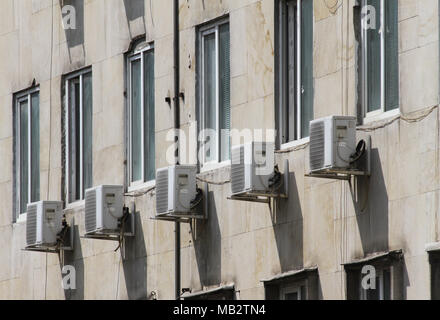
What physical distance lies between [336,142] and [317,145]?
36 centimetres

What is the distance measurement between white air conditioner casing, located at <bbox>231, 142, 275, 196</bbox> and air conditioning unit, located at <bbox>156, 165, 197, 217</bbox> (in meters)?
1.87

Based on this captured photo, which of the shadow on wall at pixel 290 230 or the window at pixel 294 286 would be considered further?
the shadow on wall at pixel 290 230

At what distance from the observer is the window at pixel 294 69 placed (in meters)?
32.3

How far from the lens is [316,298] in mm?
31281

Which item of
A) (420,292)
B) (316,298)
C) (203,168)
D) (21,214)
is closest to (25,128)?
(21,214)

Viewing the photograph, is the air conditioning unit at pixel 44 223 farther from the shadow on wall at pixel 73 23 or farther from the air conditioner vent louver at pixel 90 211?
the shadow on wall at pixel 73 23

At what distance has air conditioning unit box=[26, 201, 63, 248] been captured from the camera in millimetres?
37875

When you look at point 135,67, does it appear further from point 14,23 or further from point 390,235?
point 390,235

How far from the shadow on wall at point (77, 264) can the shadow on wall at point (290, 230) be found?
20.4 feet

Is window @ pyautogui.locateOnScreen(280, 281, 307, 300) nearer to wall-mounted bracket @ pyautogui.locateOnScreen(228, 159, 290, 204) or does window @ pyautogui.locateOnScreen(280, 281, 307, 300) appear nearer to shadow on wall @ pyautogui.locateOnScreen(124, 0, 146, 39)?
wall-mounted bracket @ pyautogui.locateOnScreen(228, 159, 290, 204)

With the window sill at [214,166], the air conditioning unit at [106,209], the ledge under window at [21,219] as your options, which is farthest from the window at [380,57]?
the ledge under window at [21,219]

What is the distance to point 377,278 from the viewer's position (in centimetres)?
3014

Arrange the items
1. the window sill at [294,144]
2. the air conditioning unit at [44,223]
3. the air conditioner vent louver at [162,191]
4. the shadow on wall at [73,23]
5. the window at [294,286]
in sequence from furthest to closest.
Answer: the shadow on wall at [73,23] → the air conditioning unit at [44,223] → the air conditioner vent louver at [162,191] → the window sill at [294,144] → the window at [294,286]

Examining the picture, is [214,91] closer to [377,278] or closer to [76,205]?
[76,205]
